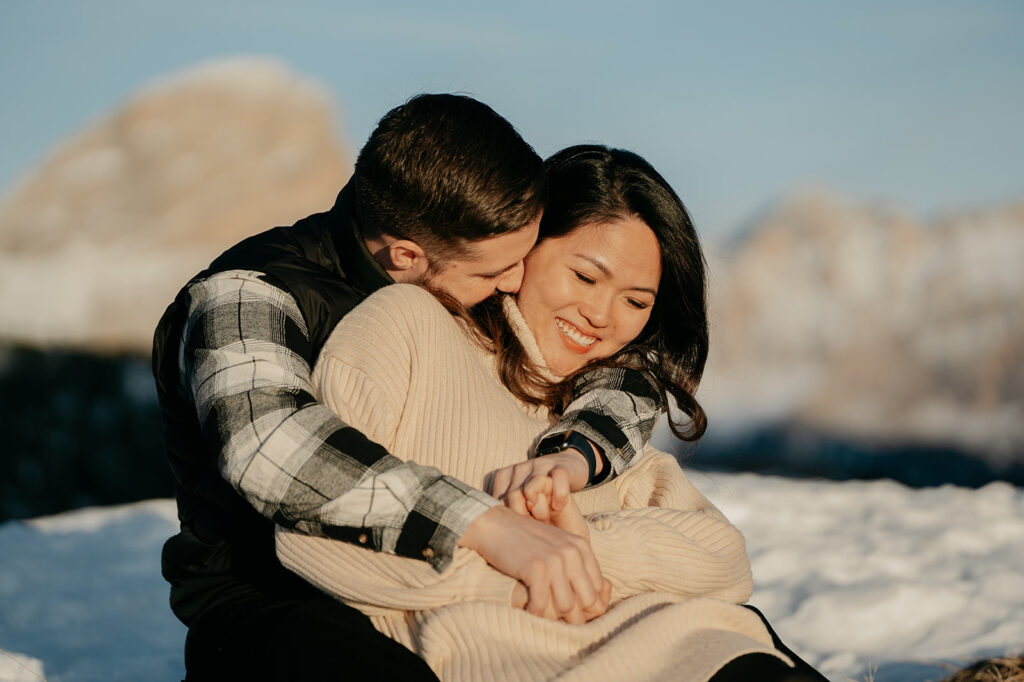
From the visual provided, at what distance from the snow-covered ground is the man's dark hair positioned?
5.86ft

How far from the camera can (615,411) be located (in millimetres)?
2432

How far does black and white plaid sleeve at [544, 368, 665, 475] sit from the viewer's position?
7.54ft

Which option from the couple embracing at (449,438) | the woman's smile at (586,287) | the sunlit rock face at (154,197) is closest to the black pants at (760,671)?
the couple embracing at (449,438)

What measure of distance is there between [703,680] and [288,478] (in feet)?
2.67

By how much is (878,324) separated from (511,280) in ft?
26.0

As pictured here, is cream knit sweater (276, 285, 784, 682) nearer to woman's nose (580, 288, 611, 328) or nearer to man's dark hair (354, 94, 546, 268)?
man's dark hair (354, 94, 546, 268)

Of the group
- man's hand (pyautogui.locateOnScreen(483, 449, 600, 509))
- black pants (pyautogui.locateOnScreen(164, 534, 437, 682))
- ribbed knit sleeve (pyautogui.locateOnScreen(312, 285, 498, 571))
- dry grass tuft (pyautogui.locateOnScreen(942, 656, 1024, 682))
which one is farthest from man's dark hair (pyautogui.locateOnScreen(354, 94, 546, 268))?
dry grass tuft (pyautogui.locateOnScreen(942, 656, 1024, 682))

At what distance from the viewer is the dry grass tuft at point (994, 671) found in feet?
9.75

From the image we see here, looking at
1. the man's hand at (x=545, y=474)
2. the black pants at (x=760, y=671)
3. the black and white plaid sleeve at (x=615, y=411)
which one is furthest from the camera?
the black and white plaid sleeve at (x=615, y=411)

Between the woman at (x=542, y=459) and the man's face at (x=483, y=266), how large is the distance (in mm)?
93

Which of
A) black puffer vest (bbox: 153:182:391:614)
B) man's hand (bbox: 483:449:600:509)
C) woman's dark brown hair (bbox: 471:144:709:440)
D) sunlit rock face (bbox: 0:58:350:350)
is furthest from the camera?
sunlit rock face (bbox: 0:58:350:350)

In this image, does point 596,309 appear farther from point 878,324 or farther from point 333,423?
point 878,324

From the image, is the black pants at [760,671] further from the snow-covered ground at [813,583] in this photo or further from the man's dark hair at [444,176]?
the snow-covered ground at [813,583]

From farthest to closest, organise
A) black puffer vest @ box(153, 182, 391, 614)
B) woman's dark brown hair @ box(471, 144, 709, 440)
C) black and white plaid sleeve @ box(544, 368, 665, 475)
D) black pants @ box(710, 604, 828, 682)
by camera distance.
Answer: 1. woman's dark brown hair @ box(471, 144, 709, 440)
2. black and white plaid sleeve @ box(544, 368, 665, 475)
3. black puffer vest @ box(153, 182, 391, 614)
4. black pants @ box(710, 604, 828, 682)
